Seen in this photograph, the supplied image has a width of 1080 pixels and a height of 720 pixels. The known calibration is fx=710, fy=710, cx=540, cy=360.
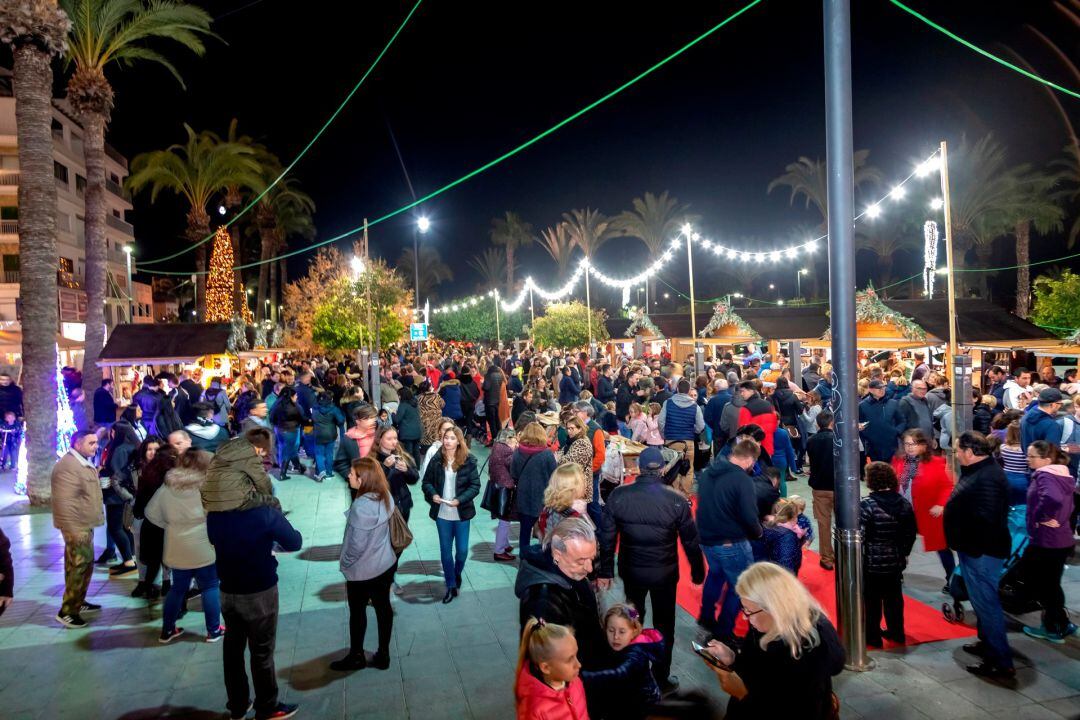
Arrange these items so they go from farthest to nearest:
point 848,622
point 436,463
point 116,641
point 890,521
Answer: point 436,463 < point 116,641 < point 890,521 < point 848,622

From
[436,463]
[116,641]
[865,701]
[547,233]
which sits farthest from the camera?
[547,233]

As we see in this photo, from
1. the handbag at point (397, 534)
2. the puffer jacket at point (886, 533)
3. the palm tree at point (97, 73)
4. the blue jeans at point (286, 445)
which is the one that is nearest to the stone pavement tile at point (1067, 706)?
the puffer jacket at point (886, 533)

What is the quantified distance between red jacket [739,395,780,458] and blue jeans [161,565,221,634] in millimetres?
6792

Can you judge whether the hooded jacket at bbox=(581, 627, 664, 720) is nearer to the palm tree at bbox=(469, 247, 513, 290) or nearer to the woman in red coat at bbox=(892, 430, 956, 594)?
the woman in red coat at bbox=(892, 430, 956, 594)

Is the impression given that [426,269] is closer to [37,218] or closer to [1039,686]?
[37,218]

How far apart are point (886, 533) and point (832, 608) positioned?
54.3 inches

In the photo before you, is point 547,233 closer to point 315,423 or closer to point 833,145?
point 315,423

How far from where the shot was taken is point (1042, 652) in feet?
17.1

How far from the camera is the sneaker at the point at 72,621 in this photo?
20.1 ft

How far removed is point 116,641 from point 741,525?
5091 mm

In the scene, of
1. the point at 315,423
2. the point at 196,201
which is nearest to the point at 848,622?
the point at 315,423

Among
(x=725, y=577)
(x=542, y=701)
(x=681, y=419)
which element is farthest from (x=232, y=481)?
(x=681, y=419)

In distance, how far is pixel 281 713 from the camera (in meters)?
Result: 4.53

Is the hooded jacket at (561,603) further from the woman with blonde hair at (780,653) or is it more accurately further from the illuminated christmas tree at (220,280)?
the illuminated christmas tree at (220,280)
